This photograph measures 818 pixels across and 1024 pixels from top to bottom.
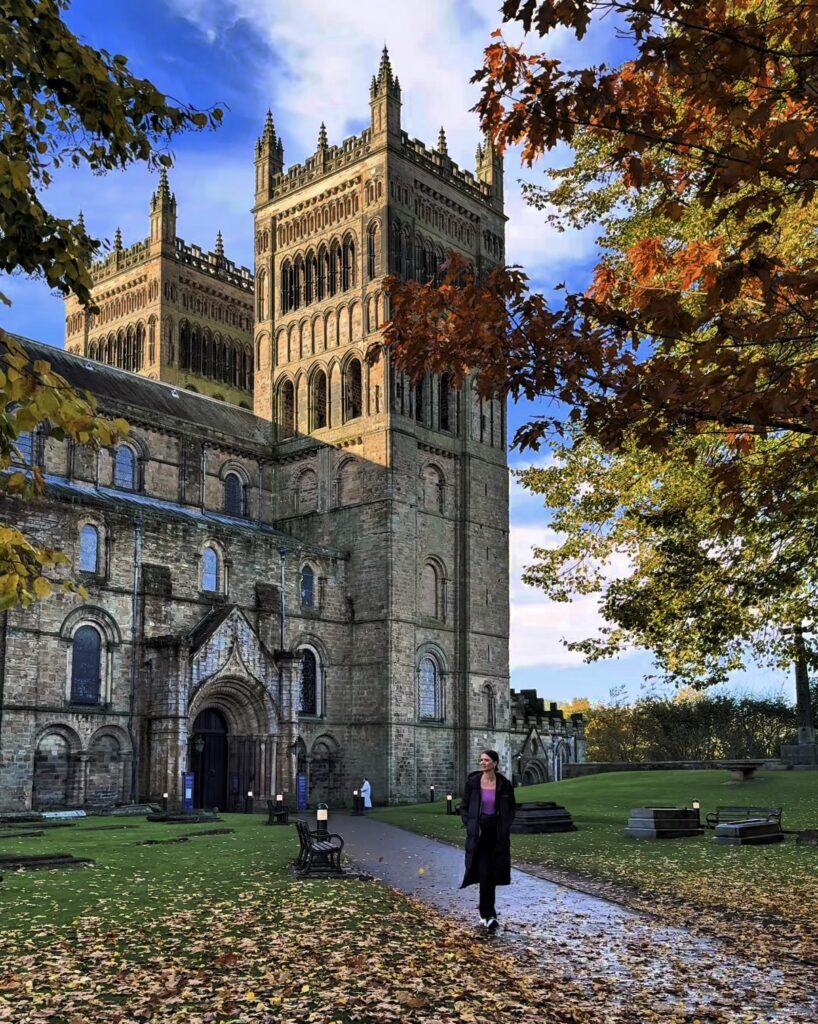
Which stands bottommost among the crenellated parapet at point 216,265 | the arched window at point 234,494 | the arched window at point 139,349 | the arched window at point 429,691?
the arched window at point 429,691

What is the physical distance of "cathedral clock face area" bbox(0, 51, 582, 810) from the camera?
37250 mm

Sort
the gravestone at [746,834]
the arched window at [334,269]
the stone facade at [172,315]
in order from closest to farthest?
the gravestone at [746,834], the arched window at [334,269], the stone facade at [172,315]

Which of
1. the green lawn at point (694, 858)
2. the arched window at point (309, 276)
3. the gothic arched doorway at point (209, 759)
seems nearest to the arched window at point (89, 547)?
the gothic arched doorway at point (209, 759)

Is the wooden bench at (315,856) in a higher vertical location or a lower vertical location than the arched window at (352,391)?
lower

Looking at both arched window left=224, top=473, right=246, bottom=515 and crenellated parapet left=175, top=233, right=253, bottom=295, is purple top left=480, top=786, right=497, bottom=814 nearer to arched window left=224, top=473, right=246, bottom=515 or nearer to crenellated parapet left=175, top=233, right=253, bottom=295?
arched window left=224, top=473, right=246, bottom=515

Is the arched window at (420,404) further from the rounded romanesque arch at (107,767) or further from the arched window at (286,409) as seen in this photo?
the rounded romanesque arch at (107,767)

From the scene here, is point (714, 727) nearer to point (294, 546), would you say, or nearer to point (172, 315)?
point (294, 546)

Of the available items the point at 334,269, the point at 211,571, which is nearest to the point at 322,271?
the point at 334,269

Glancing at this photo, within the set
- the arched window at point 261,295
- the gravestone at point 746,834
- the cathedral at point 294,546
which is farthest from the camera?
the arched window at point 261,295

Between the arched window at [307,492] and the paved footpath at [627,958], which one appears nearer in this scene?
the paved footpath at [627,958]

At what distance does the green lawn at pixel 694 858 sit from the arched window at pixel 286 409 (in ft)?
77.7

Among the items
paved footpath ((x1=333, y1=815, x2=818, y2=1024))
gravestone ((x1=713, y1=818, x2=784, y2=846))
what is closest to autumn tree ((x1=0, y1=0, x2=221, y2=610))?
paved footpath ((x1=333, y1=815, x2=818, y2=1024))

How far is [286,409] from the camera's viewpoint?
55.6 metres

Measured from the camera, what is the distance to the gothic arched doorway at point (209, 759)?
1618 inches
